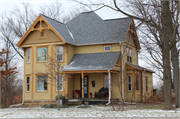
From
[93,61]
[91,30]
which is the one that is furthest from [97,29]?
[93,61]

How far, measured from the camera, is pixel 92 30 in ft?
80.1

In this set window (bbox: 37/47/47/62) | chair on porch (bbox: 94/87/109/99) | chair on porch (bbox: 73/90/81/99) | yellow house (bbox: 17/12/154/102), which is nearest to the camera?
chair on porch (bbox: 94/87/109/99)

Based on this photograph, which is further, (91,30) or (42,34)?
(91,30)

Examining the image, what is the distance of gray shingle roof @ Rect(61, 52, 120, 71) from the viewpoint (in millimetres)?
20500

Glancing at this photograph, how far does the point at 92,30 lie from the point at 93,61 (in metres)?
4.27

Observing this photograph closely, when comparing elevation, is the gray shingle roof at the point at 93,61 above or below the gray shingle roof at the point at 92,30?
below

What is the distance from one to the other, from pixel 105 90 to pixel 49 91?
5.41m

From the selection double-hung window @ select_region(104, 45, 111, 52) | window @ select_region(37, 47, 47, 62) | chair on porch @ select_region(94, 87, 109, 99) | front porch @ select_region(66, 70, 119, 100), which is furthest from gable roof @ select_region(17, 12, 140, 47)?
chair on porch @ select_region(94, 87, 109, 99)

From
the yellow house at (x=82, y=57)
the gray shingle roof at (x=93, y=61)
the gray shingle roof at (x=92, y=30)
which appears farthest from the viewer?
the gray shingle roof at (x=92, y=30)

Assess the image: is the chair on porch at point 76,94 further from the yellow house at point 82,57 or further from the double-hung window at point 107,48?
the double-hung window at point 107,48

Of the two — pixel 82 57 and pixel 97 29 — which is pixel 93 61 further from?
pixel 97 29

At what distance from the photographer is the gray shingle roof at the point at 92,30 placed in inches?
890

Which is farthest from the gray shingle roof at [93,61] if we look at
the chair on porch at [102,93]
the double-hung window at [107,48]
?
the chair on porch at [102,93]

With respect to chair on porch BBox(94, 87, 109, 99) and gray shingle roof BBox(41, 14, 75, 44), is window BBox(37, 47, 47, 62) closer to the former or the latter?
gray shingle roof BBox(41, 14, 75, 44)
